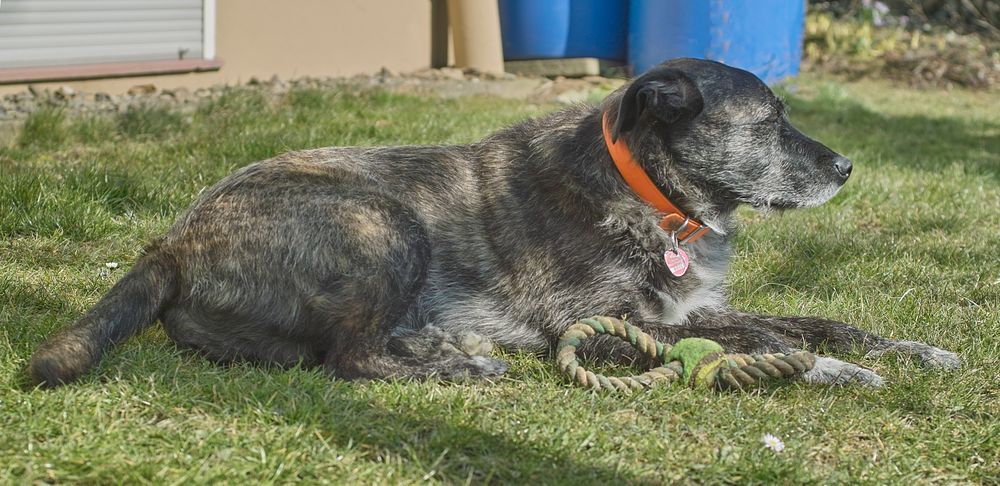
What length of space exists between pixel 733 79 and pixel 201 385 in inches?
97.5

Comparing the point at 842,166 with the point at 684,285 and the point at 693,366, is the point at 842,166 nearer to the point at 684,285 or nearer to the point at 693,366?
the point at 684,285

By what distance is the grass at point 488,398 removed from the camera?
3240 mm

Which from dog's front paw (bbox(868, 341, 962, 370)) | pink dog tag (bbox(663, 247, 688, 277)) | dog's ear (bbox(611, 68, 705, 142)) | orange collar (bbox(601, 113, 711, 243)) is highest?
dog's ear (bbox(611, 68, 705, 142))

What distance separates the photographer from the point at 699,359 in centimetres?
402

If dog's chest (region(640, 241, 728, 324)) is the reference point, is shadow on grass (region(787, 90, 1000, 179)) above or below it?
above

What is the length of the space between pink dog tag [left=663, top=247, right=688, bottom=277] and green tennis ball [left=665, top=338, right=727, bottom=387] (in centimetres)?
42

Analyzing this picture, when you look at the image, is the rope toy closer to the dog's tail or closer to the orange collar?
the orange collar

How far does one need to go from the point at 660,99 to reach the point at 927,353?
144cm

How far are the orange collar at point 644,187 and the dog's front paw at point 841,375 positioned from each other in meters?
0.80

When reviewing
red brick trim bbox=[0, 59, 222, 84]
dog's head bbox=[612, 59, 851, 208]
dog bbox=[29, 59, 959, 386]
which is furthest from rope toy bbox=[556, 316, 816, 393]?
red brick trim bbox=[0, 59, 222, 84]

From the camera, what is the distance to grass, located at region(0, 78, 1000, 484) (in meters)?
3.24

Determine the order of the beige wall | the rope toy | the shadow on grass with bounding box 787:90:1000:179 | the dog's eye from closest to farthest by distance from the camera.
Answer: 1. the rope toy
2. the dog's eye
3. the shadow on grass with bounding box 787:90:1000:179
4. the beige wall

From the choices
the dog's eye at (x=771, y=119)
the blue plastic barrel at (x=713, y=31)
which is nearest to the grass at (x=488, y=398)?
the dog's eye at (x=771, y=119)

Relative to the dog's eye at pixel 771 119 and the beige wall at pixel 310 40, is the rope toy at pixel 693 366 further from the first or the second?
the beige wall at pixel 310 40
